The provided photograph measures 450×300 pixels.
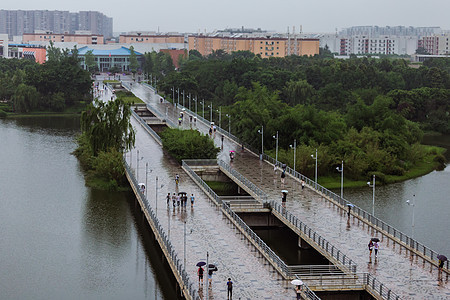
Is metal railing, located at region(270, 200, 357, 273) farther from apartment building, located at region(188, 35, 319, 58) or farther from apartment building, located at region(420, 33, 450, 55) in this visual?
apartment building, located at region(420, 33, 450, 55)

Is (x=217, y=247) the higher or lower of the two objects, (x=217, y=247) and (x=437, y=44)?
the lower

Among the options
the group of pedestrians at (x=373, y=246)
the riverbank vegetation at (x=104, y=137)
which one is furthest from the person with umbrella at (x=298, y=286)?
the riverbank vegetation at (x=104, y=137)

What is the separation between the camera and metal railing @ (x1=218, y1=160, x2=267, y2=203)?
1502 inches

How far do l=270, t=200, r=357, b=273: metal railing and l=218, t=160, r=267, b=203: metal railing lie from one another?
1.28 metres

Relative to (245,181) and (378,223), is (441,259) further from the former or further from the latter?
(245,181)

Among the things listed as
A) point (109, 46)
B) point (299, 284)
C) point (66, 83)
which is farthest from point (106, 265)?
point (109, 46)

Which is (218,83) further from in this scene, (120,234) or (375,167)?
(120,234)

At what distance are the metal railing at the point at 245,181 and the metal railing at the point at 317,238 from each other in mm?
1278

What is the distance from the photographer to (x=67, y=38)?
16912 centimetres

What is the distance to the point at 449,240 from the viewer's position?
3438cm

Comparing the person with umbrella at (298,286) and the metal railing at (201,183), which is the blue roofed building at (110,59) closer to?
the metal railing at (201,183)

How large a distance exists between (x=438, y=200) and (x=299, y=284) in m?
21.4

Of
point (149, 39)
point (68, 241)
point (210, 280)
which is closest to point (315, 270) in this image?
point (210, 280)

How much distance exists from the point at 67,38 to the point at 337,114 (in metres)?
122
